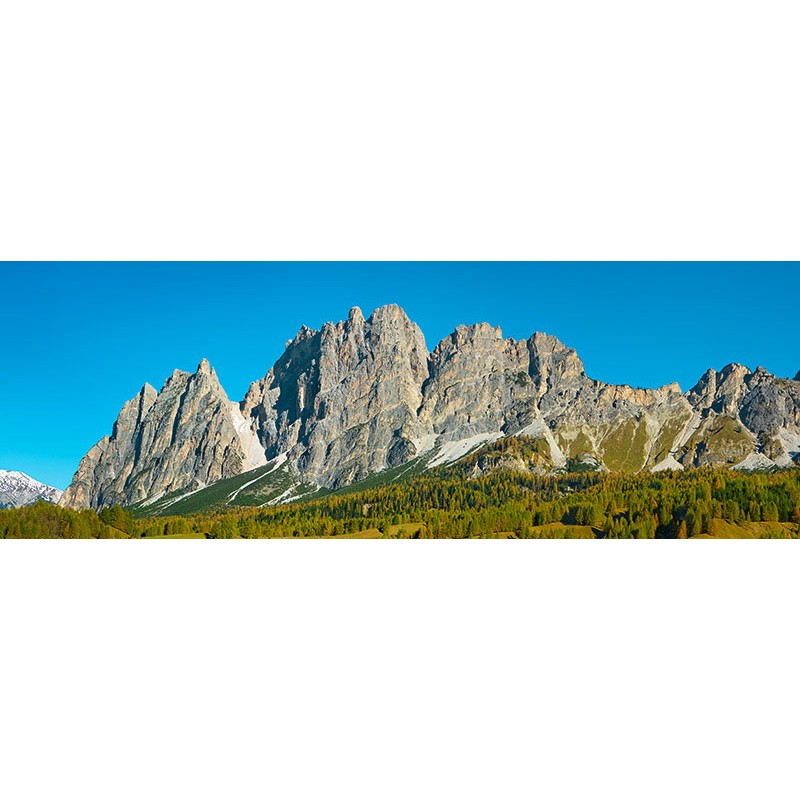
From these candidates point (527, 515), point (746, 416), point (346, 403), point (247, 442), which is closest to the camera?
point (527, 515)

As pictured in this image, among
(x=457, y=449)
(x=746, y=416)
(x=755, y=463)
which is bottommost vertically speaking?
(x=755, y=463)

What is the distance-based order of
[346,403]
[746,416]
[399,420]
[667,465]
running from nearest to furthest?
1. [667,465]
2. [746,416]
3. [399,420]
4. [346,403]

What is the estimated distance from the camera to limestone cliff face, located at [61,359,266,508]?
30.4 m

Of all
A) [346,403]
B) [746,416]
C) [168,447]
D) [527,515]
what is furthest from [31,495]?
[346,403]

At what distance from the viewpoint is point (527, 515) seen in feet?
80.0

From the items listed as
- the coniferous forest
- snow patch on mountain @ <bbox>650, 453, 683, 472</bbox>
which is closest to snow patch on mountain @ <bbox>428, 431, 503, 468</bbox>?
the coniferous forest

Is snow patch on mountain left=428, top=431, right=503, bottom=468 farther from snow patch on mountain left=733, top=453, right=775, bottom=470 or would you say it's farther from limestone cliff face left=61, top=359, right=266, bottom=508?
snow patch on mountain left=733, top=453, right=775, bottom=470

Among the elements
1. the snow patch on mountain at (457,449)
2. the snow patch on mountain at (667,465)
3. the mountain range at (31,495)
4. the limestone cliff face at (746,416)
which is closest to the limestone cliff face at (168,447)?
the mountain range at (31,495)

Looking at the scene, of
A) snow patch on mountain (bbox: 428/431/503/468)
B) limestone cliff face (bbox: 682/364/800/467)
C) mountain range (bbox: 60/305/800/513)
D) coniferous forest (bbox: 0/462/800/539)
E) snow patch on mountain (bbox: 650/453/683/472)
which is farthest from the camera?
snow patch on mountain (bbox: 428/431/503/468)

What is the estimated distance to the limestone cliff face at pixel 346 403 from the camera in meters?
45.0

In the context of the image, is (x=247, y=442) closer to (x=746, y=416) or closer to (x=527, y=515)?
(x=746, y=416)

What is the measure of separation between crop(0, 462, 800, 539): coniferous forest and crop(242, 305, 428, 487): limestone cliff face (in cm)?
1221

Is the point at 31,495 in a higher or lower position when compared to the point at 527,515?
lower

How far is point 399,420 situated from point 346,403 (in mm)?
10561
